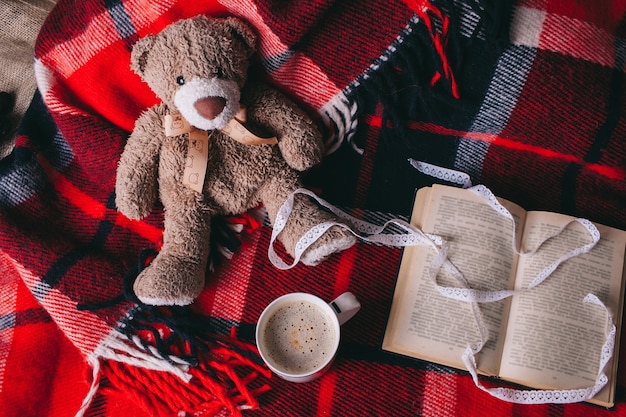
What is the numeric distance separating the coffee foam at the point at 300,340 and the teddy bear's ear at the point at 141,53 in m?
0.50

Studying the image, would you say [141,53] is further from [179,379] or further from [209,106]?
[179,379]

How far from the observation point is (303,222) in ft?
3.69

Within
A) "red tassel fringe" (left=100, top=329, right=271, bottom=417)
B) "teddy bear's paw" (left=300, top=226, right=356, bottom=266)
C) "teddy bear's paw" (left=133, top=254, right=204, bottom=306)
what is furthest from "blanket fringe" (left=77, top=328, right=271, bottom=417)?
"teddy bear's paw" (left=300, top=226, right=356, bottom=266)

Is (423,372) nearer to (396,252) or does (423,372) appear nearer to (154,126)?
(396,252)

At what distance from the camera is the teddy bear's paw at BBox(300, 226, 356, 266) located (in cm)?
110

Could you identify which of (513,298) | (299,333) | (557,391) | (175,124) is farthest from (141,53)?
(557,391)

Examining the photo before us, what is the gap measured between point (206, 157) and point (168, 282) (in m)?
0.24

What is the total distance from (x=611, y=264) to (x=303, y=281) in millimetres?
584

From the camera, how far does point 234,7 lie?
3.48ft

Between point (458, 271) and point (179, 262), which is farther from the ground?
point (458, 271)

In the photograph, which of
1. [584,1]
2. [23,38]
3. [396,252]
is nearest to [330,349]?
[396,252]

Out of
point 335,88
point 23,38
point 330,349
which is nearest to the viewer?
point 330,349

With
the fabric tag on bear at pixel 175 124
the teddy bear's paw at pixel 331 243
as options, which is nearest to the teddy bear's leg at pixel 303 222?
the teddy bear's paw at pixel 331 243

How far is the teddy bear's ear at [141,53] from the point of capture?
1035 millimetres
